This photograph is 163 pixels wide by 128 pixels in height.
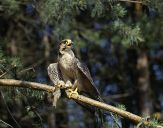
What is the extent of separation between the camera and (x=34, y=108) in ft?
19.9

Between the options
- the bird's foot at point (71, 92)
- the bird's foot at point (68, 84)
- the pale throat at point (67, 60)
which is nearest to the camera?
the bird's foot at point (71, 92)

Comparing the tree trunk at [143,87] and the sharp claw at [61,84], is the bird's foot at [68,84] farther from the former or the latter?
the tree trunk at [143,87]

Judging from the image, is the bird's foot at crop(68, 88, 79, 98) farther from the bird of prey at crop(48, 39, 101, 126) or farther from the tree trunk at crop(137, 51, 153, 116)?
the tree trunk at crop(137, 51, 153, 116)

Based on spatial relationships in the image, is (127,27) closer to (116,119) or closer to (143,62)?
(116,119)

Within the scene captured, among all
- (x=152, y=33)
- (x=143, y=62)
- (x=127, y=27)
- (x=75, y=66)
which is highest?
(x=127, y=27)

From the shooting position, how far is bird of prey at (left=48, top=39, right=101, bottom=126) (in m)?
6.17

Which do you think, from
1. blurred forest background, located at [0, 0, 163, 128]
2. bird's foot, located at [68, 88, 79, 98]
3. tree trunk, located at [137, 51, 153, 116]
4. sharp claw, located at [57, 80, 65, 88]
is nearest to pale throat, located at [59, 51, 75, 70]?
sharp claw, located at [57, 80, 65, 88]

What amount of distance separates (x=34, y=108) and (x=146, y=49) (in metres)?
5.53

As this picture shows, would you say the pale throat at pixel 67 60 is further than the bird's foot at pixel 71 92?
Yes

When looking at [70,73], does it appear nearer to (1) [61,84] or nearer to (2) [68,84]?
(2) [68,84]

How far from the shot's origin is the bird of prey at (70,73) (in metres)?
6.17

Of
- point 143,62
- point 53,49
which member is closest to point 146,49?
point 143,62

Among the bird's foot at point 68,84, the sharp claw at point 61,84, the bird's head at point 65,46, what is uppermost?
the bird's head at point 65,46

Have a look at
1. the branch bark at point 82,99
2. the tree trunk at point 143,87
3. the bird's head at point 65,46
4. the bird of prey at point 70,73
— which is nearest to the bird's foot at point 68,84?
the bird of prey at point 70,73
